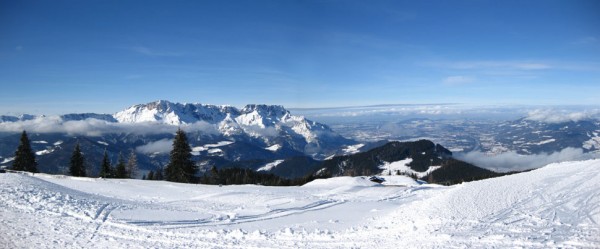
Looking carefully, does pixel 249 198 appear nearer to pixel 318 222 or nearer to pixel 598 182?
pixel 318 222

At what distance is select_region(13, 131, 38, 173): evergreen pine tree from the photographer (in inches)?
2186

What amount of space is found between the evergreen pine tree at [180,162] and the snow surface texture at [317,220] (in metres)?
25.2

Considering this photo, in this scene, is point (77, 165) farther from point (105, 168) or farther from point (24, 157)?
point (24, 157)

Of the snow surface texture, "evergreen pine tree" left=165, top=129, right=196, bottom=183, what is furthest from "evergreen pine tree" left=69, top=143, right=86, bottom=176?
the snow surface texture

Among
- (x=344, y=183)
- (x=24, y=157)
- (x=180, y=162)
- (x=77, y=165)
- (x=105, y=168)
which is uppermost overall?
(x=24, y=157)

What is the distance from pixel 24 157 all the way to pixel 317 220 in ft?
188

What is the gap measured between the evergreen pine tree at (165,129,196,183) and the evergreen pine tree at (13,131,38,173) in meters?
23.6

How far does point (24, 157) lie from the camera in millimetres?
56000

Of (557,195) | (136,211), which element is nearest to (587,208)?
(557,195)

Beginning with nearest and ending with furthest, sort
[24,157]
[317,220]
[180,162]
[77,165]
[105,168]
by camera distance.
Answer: [317,220] < [180,162] < [24,157] < [77,165] < [105,168]

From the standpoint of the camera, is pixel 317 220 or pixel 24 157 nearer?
pixel 317 220

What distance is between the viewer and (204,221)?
19.3m

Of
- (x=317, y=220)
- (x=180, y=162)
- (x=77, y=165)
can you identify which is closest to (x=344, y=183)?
(x=180, y=162)

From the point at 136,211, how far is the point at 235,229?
7230mm
